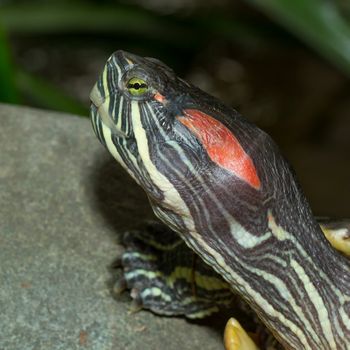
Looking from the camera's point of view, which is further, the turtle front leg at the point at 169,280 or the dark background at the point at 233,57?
the dark background at the point at 233,57

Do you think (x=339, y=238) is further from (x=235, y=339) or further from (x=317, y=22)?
(x=317, y=22)

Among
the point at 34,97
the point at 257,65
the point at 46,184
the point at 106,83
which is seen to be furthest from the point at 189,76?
the point at 106,83

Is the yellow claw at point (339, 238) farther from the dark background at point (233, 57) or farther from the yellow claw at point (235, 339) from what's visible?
the dark background at point (233, 57)

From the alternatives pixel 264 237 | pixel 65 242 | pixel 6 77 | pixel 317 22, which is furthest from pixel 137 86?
pixel 317 22

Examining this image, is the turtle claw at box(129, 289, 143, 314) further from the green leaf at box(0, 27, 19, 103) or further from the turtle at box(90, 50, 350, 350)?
the green leaf at box(0, 27, 19, 103)

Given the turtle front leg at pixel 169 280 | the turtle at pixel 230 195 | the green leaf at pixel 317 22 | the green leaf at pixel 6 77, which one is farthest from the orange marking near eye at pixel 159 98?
the green leaf at pixel 317 22

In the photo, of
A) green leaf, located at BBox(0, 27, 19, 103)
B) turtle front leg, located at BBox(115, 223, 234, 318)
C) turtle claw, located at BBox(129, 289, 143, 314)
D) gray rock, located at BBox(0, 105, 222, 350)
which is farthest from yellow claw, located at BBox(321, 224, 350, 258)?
green leaf, located at BBox(0, 27, 19, 103)
